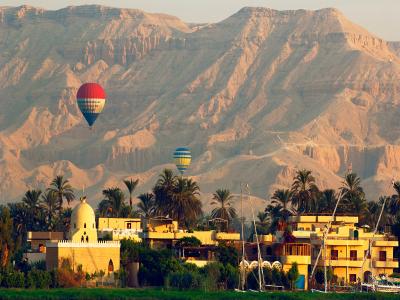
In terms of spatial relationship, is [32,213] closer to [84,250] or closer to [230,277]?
[84,250]

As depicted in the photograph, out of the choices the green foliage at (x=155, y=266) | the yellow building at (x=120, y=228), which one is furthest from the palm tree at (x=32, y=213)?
the green foliage at (x=155, y=266)

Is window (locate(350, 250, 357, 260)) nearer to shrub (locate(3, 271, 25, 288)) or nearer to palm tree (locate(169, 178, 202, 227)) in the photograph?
palm tree (locate(169, 178, 202, 227))

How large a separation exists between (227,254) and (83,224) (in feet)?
45.4

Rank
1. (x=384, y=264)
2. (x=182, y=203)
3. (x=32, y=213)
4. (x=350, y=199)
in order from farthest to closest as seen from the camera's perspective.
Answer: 1. (x=32, y=213)
2. (x=350, y=199)
3. (x=182, y=203)
4. (x=384, y=264)

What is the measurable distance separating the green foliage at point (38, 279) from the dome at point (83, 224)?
7.37 meters

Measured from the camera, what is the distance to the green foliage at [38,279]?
454 feet

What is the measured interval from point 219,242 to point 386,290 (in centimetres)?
2075

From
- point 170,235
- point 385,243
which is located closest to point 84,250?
point 170,235

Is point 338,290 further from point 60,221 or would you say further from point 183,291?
point 60,221

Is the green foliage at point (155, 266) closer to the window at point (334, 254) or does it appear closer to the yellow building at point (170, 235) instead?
the yellow building at point (170, 235)

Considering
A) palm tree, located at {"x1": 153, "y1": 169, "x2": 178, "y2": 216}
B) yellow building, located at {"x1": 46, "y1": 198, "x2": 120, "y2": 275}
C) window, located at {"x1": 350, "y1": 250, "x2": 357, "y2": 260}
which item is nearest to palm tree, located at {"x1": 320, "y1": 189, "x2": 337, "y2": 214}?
palm tree, located at {"x1": 153, "y1": 169, "x2": 178, "y2": 216}

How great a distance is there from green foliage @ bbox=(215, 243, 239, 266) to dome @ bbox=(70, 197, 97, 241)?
12.2 metres

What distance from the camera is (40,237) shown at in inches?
6393

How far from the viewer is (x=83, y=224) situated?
14825cm
